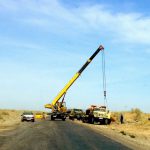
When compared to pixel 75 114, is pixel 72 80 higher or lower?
higher

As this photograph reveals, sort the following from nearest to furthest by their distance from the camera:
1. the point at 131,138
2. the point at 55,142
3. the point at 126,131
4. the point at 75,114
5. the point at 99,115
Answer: the point at 55,142, the point at 131,138, the point at 126,131, the point at 99,115, the point at 75,114

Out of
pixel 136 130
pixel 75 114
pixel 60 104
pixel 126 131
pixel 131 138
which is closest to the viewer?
pixel 131 138

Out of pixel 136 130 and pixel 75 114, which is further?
pixel 75 114

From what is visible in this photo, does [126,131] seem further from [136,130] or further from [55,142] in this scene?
[55,142]

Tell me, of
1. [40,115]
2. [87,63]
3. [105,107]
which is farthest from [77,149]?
[40,115]

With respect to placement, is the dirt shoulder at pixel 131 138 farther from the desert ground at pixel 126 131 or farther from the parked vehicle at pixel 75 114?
the parked vehicle at pixel 75 114

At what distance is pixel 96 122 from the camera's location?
2475 inches

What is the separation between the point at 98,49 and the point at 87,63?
120 inches

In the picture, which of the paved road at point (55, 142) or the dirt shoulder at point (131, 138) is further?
the dirt shoulder at point (131, 138)

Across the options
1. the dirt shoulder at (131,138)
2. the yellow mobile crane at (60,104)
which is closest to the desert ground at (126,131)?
the dirt shoulder at (131,138)

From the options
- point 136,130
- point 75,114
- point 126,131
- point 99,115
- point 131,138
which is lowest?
point 131,138

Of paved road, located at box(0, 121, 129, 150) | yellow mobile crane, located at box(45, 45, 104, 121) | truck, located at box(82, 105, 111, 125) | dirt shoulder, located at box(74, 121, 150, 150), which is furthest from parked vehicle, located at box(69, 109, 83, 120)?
paved road, located at box(0, 121, 129, 150)

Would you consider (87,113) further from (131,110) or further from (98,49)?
(131,110)

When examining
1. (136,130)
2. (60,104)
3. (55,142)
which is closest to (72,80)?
(60,104)
